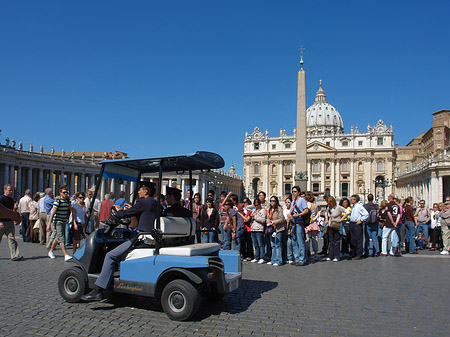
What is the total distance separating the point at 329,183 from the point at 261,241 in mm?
81824

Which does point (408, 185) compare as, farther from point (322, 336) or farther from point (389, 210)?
point (322, 336)

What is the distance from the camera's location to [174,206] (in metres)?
6.08

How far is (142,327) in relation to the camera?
4.75m

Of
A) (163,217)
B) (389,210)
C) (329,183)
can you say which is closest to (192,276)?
(163,217)

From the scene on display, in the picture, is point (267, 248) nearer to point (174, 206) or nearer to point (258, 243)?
point (258, 243)

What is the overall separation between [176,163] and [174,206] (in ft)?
2.59

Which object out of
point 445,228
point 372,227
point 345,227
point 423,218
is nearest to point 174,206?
point 345,227

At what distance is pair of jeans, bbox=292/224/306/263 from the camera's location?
9.62m

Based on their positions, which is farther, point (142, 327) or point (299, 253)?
point (299, 253)

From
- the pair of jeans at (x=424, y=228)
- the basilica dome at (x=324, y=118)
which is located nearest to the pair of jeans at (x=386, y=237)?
the pair of jeans at (x=424, y=228)

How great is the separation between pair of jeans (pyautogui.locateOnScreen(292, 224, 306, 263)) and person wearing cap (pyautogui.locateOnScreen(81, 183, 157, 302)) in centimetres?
507

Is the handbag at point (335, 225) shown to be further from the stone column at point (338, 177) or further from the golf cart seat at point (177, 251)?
the stone column at point (338, 177)

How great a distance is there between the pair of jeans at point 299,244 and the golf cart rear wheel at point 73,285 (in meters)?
5.59

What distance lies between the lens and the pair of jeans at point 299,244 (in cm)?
962
